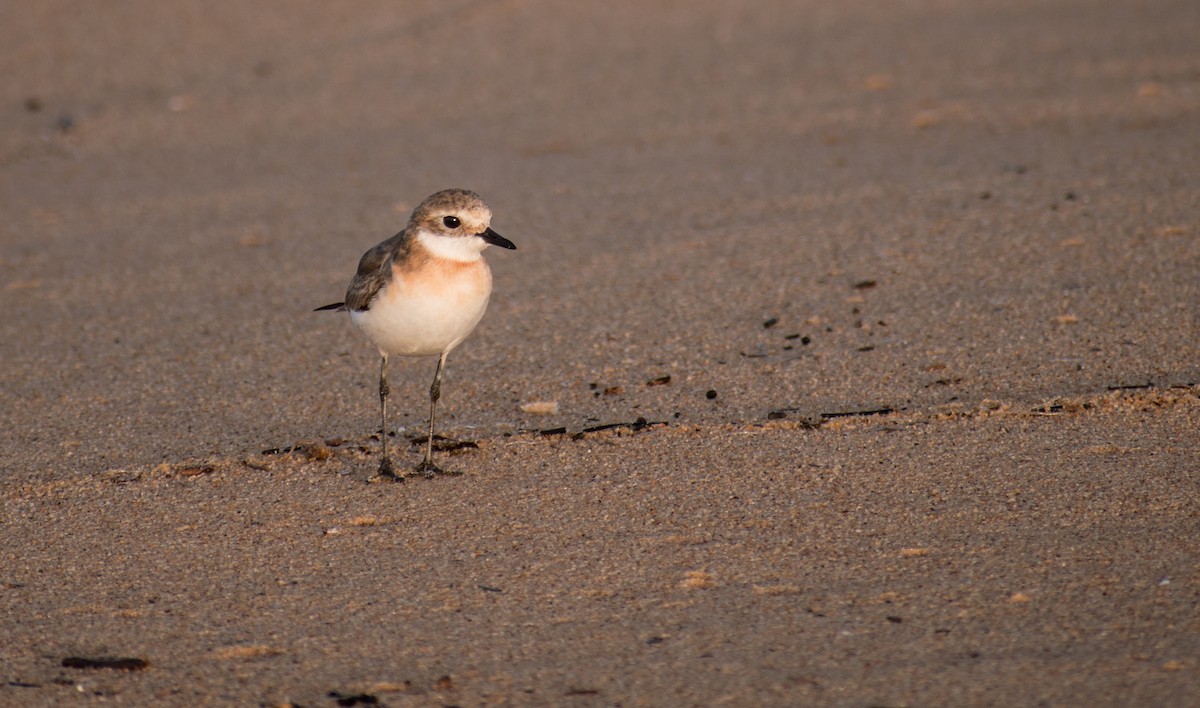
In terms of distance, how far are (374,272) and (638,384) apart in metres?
1.20

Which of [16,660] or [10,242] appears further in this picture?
[10,242]

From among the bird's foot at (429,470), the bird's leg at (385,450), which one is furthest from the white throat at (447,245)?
the bird's foot at (429,470)

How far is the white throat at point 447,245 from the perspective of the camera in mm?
4602

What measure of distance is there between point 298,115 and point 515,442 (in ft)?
19.6

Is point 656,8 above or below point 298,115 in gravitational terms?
above

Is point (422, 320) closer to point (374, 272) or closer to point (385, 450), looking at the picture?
point (374, 272)

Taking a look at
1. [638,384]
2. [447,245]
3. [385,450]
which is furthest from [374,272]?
[638,384]

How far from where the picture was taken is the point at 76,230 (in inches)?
311

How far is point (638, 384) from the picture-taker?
536 centimetres

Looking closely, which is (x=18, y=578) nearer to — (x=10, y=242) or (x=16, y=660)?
(x=16, y=660)

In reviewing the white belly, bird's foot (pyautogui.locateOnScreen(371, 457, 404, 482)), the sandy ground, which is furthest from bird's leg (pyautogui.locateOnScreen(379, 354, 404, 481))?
the white belly

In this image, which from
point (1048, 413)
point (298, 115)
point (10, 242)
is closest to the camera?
point (1048, 413)

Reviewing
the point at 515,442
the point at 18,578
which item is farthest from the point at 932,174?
the point at 18,578

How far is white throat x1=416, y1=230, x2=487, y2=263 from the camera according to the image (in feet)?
15.1
